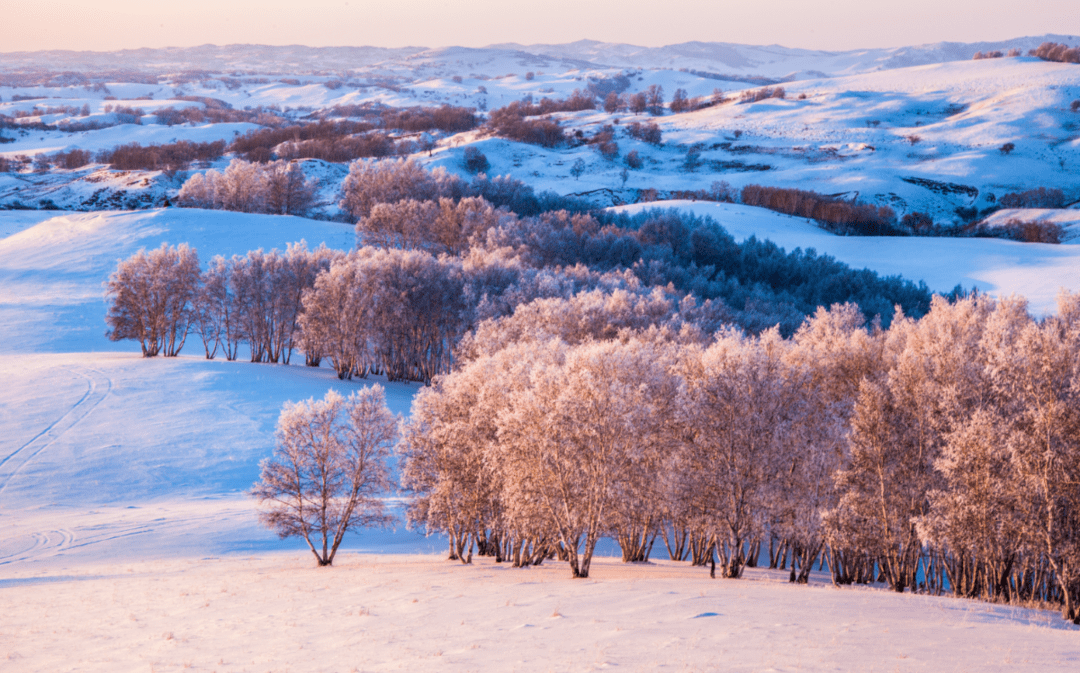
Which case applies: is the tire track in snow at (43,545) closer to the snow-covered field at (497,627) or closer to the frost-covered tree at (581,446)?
the snow-covered field at (497,627)

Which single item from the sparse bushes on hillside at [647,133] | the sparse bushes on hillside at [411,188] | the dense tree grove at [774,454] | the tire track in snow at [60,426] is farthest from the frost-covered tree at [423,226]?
the sparse bushes on hillside at [647,133]

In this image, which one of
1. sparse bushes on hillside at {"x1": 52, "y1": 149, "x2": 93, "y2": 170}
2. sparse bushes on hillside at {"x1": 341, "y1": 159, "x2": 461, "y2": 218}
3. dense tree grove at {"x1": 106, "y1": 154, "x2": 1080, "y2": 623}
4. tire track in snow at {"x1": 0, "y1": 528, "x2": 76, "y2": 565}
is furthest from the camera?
sparse bushes on hillside at {"x1": 52, "y1": 149, "x2": 93, "y2": 170}

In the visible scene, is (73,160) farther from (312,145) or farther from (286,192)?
(286,192)

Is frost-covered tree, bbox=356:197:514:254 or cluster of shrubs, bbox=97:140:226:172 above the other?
cluster of shrubs, bbox=97:140:226:172

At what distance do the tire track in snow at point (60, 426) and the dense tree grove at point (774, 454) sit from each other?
24.2 meters

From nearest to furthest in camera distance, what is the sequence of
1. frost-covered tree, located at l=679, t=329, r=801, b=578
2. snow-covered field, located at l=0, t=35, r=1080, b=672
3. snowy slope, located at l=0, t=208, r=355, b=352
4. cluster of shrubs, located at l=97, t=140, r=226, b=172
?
snow-covered field, located at l=0, t=35, r=1080, b=672
frost-covered tree, located at l=679, t=329, r=801, b=578
snowy slope, located at l=0, t=208, r=355, b=352
cluster of shrubs, located at l=97, t=140, r=226, b=172

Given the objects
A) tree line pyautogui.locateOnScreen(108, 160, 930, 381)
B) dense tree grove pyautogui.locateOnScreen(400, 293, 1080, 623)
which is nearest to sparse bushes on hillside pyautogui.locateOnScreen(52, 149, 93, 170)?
tree line pyautogui.locateOnScreen(108, 160, 930, 381)

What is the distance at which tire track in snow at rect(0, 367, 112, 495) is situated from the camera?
42844mm

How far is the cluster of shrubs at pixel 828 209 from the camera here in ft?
421

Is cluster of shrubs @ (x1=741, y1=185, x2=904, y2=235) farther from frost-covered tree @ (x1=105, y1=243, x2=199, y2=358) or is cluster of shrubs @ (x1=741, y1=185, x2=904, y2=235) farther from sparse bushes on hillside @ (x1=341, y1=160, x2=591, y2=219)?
Answer: frost-covered tree @ (x1=105, y1=243, x2=199, y2=358)

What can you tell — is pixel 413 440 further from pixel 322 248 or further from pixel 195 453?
pixel 322 248

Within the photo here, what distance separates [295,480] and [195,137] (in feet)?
631

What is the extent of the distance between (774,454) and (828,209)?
11389cm

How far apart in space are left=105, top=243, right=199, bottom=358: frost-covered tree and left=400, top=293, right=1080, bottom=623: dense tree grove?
42477 mm
